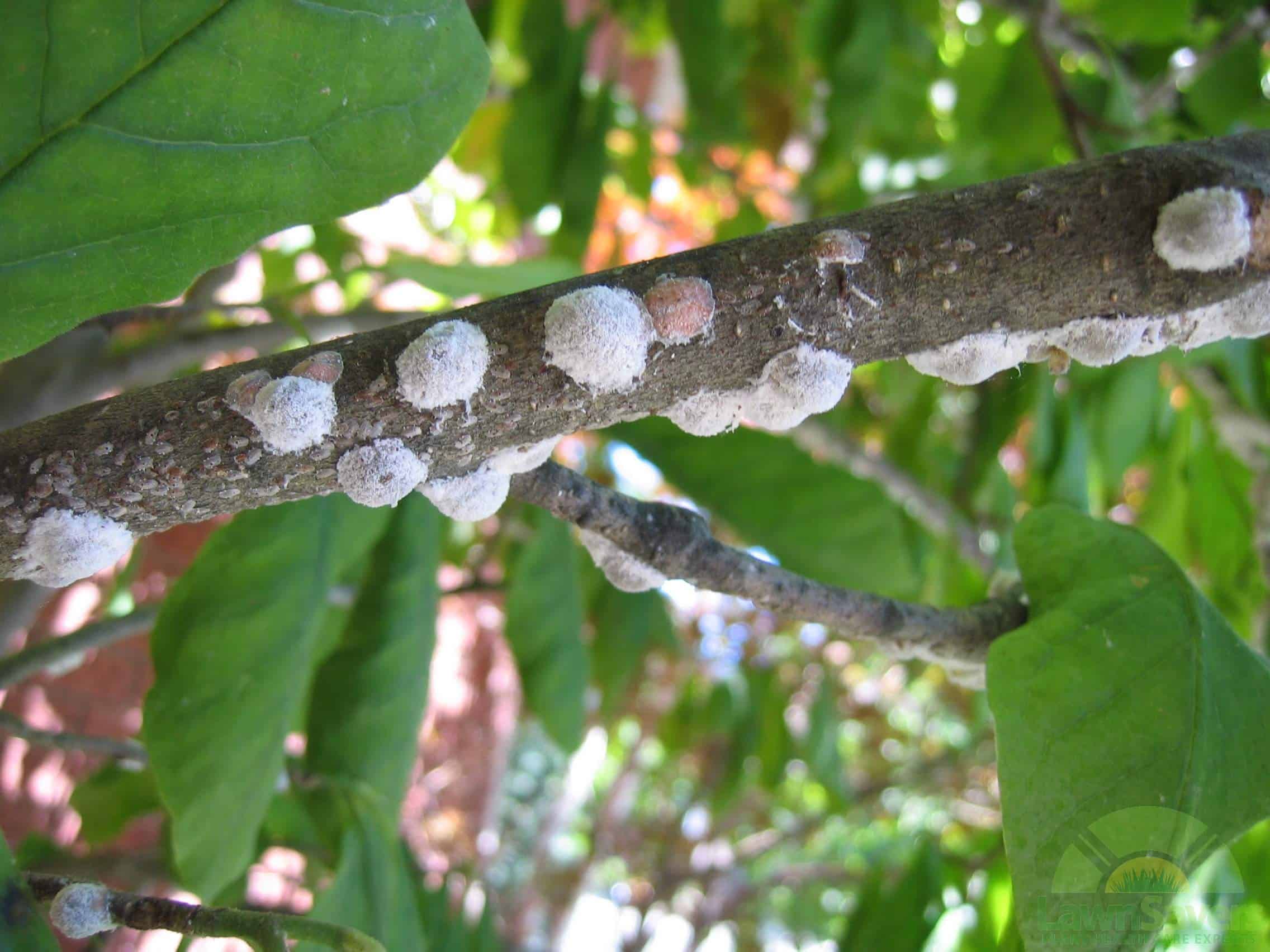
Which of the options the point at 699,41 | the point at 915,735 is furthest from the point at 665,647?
the point at 915,735

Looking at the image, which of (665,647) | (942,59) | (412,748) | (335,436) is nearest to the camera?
(335,436)

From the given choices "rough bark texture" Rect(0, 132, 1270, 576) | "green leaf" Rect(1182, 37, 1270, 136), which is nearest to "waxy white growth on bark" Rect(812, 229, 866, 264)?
"rough bark texture" Rect(0, 132, 1270, 576)

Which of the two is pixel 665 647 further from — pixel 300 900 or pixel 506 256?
pixel 506 256

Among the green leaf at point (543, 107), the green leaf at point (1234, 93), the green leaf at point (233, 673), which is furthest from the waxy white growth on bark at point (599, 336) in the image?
the green leaf at point (1234, 93)

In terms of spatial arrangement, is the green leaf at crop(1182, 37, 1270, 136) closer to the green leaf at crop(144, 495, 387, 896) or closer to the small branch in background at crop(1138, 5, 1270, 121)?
the small branch in background at crop(1138, 5, 1270, 121)

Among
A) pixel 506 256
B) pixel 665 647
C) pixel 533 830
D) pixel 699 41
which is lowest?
pixel 533 830

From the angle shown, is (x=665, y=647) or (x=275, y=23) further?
(x=665, y=647)

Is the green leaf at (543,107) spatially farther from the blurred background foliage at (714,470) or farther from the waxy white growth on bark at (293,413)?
the waxy white growth on bark at (293,413)
